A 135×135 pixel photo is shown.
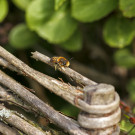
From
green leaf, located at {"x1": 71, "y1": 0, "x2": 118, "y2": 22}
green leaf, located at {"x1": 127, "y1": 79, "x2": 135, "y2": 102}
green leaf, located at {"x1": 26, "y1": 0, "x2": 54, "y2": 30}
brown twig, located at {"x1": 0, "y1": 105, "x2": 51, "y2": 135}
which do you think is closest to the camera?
brown twig, located at {"x1": 0, "y1": 105, "x2": 51, "y2": 135}

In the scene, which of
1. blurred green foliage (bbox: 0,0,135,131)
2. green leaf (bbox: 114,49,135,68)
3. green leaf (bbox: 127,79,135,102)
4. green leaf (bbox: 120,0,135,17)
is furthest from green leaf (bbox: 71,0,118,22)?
green leaf (bbox: 127,79,135,102)

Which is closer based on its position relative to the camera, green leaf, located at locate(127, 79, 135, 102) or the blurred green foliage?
the blurred green foliage

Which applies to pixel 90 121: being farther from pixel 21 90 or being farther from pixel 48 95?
pixel 48 95

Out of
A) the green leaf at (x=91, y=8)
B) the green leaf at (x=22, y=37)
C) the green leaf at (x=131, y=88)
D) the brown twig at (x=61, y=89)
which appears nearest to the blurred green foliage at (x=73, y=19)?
the green leaf at (x=91, y=8)

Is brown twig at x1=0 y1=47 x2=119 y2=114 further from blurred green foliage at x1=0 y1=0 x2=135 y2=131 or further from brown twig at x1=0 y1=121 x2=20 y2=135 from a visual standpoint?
blurred green foliage at x1=0 y1=0 x2=135 y2=131

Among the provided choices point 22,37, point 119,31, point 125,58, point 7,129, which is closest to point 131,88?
point 125,58

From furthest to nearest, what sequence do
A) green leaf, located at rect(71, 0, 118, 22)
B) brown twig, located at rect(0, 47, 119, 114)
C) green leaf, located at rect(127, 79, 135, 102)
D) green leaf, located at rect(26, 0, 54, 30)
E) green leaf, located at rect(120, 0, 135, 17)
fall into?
green leaf, located at rect(127, 79, 135, 102), green leaf, located at rect(26, 0, 54, 30), green leaf, located at rect(71, 0, 118, 22), green leaf, located at rect(120, 0, 135, 17), brown twig, located at rect(0, 47, 119, 114)
